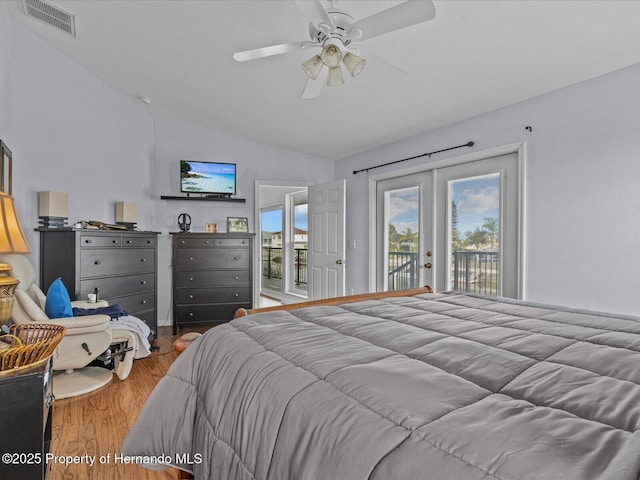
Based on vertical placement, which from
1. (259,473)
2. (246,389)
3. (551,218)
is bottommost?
(259,473)

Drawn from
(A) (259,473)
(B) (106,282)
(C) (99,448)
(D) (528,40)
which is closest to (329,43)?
(D) (528,40)

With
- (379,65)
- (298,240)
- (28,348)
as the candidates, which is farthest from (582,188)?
(298,240)

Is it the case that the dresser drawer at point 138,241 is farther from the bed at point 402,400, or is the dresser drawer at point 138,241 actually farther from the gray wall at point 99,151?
the bed at point 402,400

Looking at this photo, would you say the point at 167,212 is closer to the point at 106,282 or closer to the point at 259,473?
the point at 106,282

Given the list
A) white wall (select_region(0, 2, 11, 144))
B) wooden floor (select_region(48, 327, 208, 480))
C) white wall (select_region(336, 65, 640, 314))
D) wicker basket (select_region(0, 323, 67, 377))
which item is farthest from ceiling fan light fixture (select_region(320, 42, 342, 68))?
white wall (select_region(0, 2, 11, 144))

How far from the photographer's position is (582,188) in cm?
287

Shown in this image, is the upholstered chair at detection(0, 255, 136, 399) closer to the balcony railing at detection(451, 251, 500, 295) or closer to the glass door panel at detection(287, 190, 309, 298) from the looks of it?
the balcony railing at detection(451, 251, 500, 295)

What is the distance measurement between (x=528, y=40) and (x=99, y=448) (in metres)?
3.53

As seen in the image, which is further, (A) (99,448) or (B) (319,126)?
(B) (319,126)

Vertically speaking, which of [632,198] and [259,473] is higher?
[632,198]

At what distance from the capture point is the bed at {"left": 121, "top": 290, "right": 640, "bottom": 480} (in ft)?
2.06

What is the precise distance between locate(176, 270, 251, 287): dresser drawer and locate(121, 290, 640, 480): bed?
315 centimetres

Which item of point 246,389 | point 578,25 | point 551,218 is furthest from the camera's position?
point 551,218

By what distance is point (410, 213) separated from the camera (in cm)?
454
